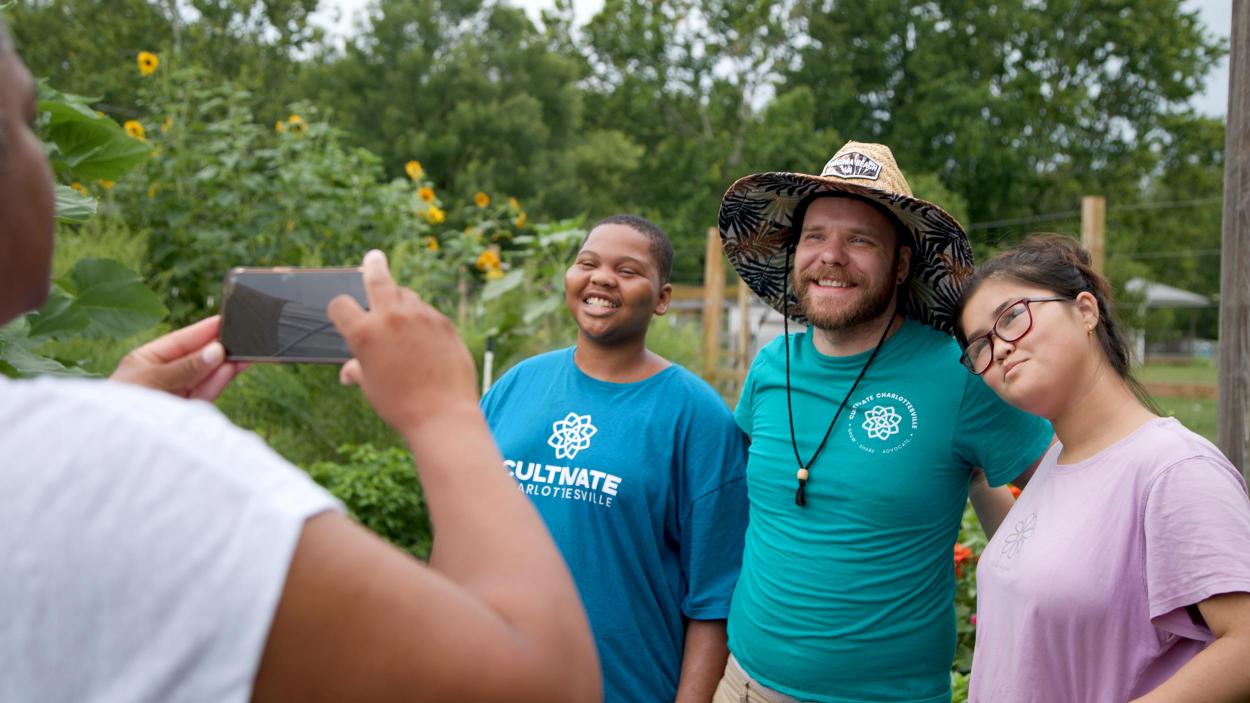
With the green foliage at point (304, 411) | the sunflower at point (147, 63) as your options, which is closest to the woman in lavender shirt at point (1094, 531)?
the green foliage at point (304, 411)

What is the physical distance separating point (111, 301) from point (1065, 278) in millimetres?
1975

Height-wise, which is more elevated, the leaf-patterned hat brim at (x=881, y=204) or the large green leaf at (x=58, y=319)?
the leaf-patterned hat brim at (x=881, y=204)

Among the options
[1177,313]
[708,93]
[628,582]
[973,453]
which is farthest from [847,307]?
[1177,313]

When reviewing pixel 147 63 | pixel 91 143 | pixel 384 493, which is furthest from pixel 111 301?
pixel 147 63

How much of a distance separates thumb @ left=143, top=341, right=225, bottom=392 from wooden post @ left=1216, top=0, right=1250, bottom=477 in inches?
98.7

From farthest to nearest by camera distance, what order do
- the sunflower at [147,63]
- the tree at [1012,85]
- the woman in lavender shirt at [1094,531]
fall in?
the tree at [1012,85], the sunflower at [147,63], the woman in lavender shirt at [1094,531]

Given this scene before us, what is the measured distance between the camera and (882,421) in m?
2.36

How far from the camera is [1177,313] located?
5328cm

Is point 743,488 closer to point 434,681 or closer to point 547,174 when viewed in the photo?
point 434,681

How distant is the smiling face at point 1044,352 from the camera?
197cm

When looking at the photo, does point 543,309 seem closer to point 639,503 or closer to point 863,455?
point 639,503

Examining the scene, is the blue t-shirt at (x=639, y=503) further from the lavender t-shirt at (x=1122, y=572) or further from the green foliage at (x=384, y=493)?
the green foliage at (x=384, y=493)

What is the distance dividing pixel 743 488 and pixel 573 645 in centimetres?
176

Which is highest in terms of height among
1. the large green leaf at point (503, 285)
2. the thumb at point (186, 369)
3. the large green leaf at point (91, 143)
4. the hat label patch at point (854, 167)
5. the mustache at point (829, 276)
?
the large green leaf at point (91, 143)
